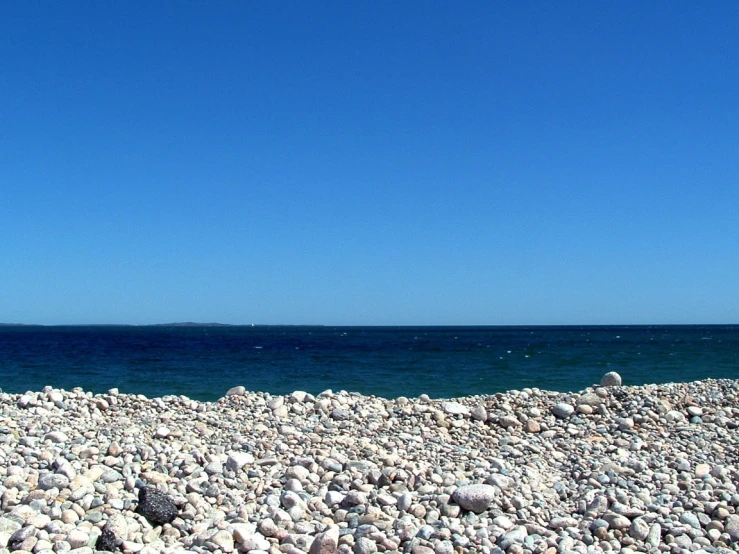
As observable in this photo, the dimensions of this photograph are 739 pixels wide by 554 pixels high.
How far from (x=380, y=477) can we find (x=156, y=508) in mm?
2118

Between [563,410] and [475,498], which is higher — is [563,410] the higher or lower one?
the higher one

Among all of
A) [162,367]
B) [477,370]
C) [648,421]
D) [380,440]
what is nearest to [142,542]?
[380,440]

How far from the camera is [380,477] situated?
6.55 metres

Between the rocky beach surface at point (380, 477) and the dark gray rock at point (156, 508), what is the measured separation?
0.01 m

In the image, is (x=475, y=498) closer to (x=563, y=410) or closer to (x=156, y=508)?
(x=156, y=508)

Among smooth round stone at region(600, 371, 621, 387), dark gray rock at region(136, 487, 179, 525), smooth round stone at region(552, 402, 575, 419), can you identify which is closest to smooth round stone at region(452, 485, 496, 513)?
dark gray rock at region(136, 487, 179, 525)

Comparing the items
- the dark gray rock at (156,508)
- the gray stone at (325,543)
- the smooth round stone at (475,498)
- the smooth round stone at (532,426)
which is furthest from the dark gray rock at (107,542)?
the smooth round stone at (532,426)

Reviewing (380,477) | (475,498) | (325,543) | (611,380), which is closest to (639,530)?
(475,498)

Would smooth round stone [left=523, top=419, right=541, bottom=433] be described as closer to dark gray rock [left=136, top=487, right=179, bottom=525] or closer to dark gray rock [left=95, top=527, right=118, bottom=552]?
dark gray rock [left=136, top=487, right=179, bottom=525]

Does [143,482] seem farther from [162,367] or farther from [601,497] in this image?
[162,367]

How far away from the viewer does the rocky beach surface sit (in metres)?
5.33

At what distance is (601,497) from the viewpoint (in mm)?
6012

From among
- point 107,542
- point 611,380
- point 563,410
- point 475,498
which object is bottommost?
point 107,542

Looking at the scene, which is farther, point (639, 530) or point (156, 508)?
point (156, 508)
